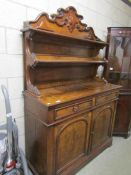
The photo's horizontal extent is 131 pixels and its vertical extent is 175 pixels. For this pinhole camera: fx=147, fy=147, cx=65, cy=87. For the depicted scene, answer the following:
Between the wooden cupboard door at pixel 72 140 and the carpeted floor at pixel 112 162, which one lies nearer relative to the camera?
the wooden cupboard door at pixel 72 140

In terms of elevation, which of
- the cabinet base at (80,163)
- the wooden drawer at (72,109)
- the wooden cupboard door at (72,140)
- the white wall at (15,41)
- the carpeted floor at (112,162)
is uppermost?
the white wall at (15,41)

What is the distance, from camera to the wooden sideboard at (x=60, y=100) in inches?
55.7

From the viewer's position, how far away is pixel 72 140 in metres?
1.65

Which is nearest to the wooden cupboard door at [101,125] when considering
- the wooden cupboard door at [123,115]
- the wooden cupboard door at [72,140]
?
the wooden cupboard door at [72,140]

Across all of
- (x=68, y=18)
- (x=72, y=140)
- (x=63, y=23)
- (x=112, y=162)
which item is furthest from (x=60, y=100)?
(x=112, y=162)

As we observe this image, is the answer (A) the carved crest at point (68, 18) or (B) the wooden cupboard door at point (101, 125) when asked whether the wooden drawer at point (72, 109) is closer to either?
(B) the wooden cupboard door at point (101, 125)

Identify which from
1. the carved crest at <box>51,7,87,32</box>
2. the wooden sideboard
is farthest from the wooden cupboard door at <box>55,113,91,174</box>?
the carved crest at <box>51,7,87,32</box>

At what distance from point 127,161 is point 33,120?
4.99 feet

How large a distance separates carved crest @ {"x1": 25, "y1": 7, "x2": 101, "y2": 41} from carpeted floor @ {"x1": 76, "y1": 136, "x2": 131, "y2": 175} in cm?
174

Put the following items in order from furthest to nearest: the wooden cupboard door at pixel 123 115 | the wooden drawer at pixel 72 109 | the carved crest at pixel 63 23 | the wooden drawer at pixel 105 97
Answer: the wooden cupboard door at pixel 123 115, the wooden drawer at pixel 105 97, the carved crest at pixel 63 23, the wooden drawer at pixel 72 109

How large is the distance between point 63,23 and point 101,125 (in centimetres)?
142

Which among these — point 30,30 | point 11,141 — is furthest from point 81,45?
point 11,141

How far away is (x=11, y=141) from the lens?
4.29 ft

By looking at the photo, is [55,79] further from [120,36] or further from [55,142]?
[120,36]
